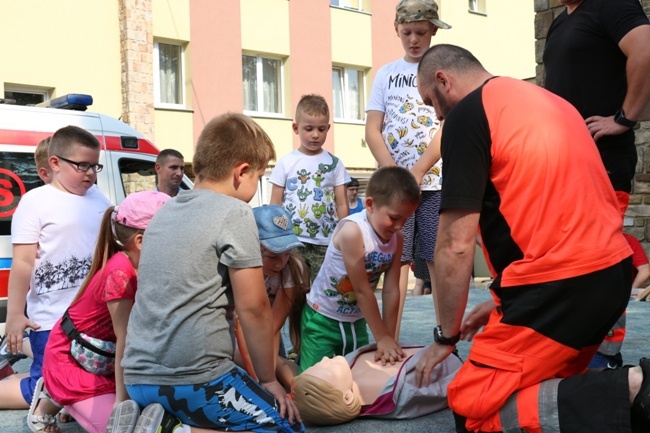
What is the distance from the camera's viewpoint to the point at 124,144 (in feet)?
27.4

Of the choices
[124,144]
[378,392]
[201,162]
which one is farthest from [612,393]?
[124,144]

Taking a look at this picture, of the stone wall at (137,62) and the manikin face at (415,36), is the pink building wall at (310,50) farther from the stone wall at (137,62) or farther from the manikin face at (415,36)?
the manikin face at (415,36)

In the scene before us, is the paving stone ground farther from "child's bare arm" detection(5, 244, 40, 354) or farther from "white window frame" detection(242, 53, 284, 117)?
"white window frame" detection(242, 53, 284, 117)

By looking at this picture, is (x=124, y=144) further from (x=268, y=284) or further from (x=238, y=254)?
(x=238, y=254)

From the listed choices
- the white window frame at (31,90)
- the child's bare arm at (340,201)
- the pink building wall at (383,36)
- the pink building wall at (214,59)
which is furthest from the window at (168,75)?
the child's bare arm at (340,201)

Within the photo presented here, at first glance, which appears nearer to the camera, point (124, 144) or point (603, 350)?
point (603, 350)

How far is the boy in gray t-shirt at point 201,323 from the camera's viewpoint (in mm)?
2805

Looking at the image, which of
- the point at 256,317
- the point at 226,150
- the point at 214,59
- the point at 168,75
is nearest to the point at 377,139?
the point at 226,150

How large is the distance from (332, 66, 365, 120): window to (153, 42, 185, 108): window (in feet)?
15.0

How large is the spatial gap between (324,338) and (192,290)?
5.57ft

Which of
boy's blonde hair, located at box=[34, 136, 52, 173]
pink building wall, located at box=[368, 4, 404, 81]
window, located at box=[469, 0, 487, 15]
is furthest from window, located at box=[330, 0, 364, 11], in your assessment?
boy's blonde hair, located at box=[34, 136, 52, 173]

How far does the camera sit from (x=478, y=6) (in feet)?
81.6

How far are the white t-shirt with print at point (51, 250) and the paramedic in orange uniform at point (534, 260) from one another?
2.08 m

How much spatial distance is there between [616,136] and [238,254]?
1771mm
